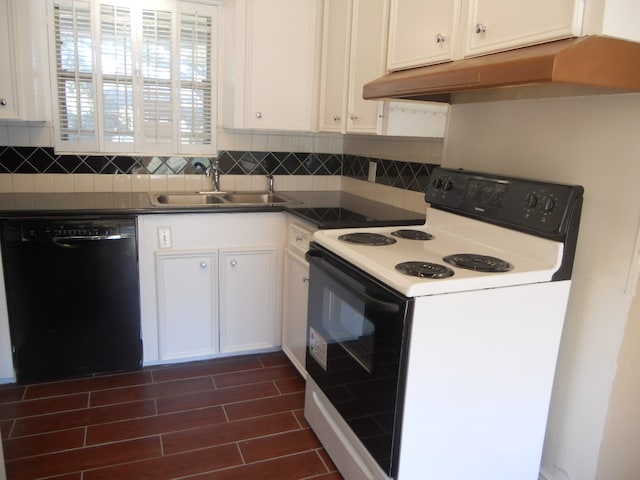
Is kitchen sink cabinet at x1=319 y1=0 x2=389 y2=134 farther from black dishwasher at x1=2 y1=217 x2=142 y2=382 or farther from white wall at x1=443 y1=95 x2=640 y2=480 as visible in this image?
black dishwasher at x1=2 y1=217 x2=142 y2=382

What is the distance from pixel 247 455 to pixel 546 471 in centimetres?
114

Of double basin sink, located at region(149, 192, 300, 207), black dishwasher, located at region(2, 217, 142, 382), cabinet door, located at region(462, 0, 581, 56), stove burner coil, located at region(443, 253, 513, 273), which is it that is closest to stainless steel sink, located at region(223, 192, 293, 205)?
double basin sink, located at region(149, 192, 300, 207)

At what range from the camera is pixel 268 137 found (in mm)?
3227

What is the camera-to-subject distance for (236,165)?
3.19 meters

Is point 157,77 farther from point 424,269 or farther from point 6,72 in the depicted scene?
point 424,269

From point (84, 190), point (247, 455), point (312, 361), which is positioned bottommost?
point (247, 455)

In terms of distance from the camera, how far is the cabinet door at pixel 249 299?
2688 millimetres

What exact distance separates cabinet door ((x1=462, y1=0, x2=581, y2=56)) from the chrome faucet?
187cm

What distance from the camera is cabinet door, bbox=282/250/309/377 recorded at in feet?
8.18

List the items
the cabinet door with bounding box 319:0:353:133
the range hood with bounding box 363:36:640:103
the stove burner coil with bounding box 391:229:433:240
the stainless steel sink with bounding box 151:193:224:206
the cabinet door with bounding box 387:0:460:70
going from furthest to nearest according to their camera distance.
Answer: the stainless steel sink with bounding box 151:193:224:206, the cabinet door with bounding box 319:0:353:133, the stove burner coil with bounding box 391:229:433:240, the cabinet door with bounding box 387:0:460:70, the range hood with bounding box 363:36:640:103

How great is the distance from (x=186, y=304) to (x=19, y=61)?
4.86ft

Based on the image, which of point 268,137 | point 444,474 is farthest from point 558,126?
point 268,137

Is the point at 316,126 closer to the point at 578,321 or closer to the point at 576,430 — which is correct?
the point at 578,321

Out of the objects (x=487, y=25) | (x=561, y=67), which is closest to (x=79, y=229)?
(x=487, y=25)
